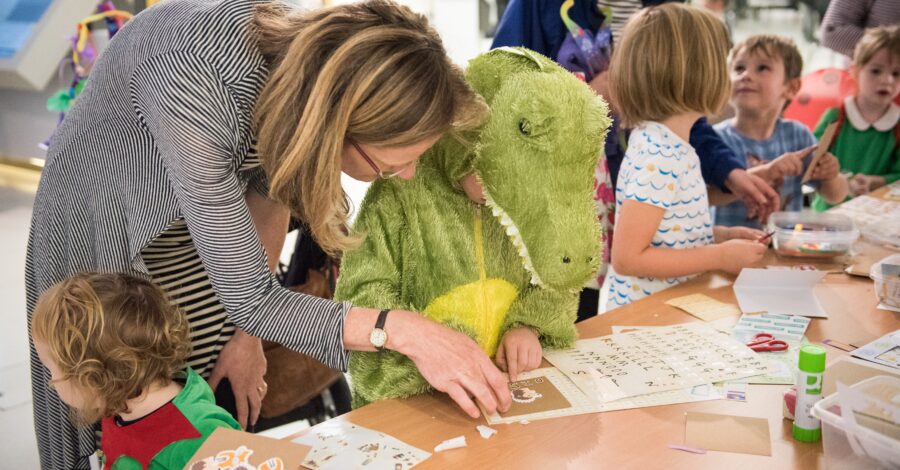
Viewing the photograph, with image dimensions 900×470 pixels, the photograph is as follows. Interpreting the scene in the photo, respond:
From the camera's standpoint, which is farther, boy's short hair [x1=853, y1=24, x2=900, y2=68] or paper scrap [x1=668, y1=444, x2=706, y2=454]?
boy's short hair [x1=853, y1=24, x2=900, y2=68]

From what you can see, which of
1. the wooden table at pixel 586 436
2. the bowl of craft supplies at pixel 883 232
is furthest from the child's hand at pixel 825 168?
the wooden table at pixel 586 436

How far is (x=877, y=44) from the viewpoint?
2.76 metres

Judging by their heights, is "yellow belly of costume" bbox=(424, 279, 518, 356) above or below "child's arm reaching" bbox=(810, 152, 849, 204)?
above

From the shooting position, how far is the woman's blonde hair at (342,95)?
999 mm

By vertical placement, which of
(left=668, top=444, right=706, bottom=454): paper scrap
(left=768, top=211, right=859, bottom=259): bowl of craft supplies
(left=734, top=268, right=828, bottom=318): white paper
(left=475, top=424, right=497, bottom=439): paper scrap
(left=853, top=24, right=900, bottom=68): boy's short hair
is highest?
(left=853, top=24, right=900, bottom=68): boy's short hair

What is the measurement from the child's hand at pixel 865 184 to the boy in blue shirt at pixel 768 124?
0.79ft

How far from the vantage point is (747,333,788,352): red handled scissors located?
1385 mm

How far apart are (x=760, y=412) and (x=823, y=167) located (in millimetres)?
1469

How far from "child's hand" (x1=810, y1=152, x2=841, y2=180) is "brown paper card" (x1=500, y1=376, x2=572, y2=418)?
153 centimetres

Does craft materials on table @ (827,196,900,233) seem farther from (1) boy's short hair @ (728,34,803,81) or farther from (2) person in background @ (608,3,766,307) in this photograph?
(2) person in background @ (608,3,766,307)

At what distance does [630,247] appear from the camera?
1.71 metres

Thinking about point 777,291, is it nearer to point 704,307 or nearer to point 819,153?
point 704,307

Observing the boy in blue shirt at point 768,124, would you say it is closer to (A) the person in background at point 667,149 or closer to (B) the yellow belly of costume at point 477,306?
(A) the person in background at point 667,149

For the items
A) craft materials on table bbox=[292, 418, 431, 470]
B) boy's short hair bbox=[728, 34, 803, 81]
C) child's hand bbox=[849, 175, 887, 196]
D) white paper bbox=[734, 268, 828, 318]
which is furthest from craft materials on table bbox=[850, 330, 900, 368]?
child's hand bbox=[849, 175, 887, 196]
